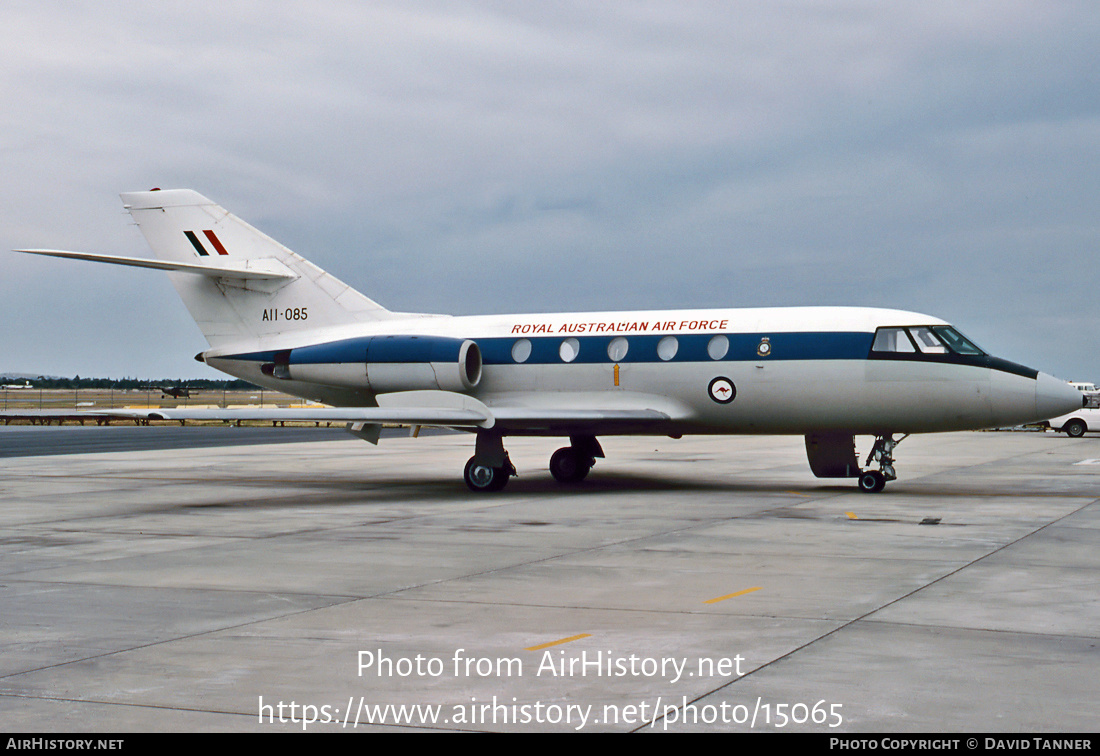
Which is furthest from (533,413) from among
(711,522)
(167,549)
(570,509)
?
(167,549)

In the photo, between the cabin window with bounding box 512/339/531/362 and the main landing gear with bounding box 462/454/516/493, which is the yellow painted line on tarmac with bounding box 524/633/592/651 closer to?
the main landing gear with bounding box 462/454/516/493

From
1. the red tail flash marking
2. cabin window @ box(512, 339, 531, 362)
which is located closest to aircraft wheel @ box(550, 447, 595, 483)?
cabin window @ box(512, 339, 531, 362)

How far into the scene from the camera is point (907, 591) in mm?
9180

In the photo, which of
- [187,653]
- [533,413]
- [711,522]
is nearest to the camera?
[187,653]

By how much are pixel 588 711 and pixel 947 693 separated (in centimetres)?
199

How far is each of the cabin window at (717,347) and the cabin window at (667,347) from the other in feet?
1.89

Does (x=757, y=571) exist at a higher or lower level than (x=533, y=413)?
lower

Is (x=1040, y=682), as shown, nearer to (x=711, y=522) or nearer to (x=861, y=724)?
(x=861, y=724)

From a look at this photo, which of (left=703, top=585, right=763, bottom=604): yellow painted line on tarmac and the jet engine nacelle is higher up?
the jet engine nacelle

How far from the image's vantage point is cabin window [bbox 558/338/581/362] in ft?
66.1

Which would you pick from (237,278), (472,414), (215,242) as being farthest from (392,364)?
(215,242)

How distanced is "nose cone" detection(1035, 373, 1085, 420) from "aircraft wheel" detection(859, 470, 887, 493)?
8.86ft

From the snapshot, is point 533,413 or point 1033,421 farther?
point 533,413

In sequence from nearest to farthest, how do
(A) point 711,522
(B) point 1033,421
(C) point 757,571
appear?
(C) point 757,571 → (A) point 711,522 → (B) point 1033,421
